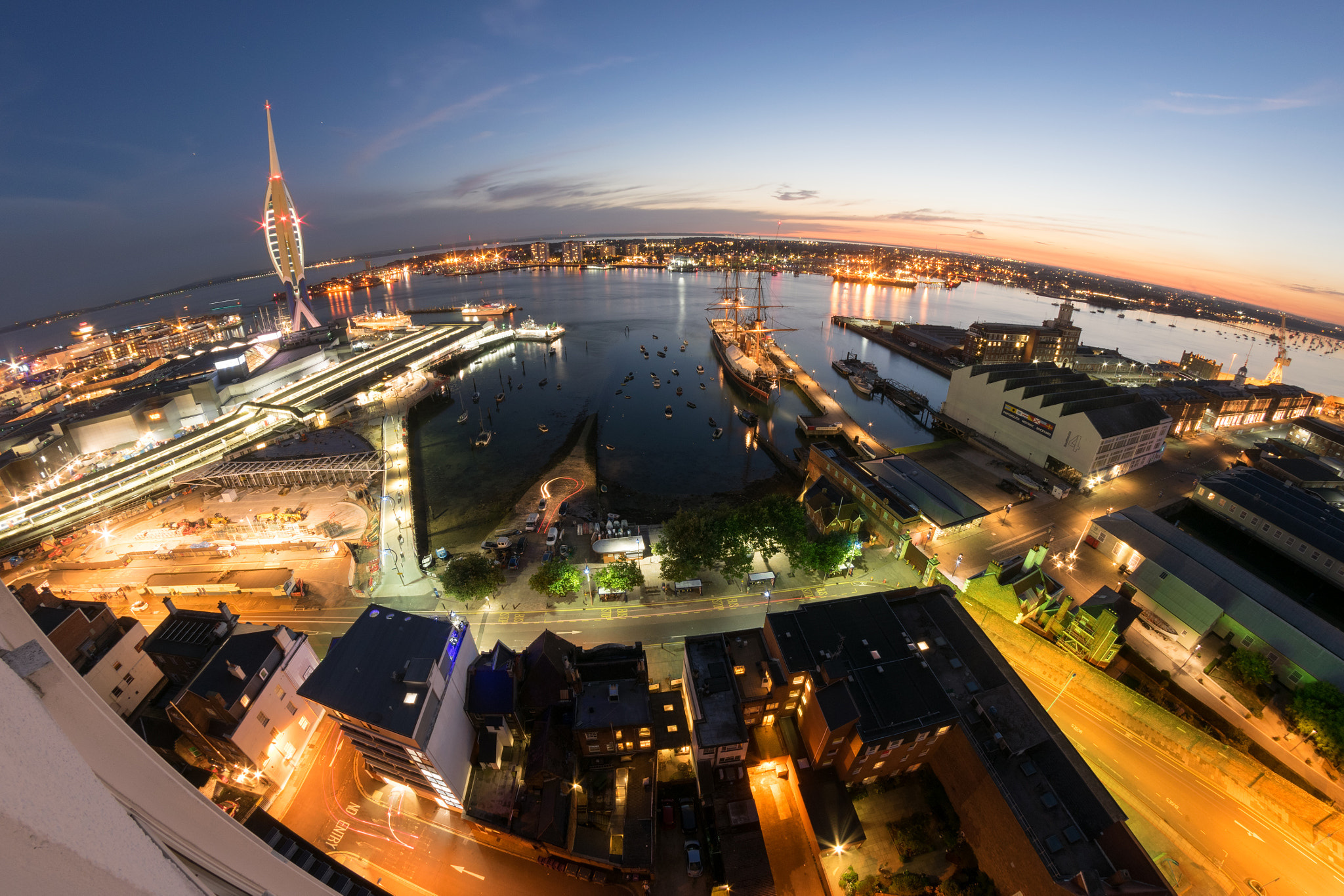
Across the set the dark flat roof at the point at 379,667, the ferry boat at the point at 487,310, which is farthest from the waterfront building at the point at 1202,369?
the ferry boat at the point at 487,310

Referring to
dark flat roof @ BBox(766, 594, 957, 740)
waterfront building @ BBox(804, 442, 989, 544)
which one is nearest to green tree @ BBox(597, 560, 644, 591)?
dark flat roof @ BBox(766, 594, 957, 740)

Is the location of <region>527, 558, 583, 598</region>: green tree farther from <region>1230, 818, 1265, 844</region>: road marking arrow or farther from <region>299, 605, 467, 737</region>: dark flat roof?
<region>1230, 818, 1265, 844</region>: road marking arrow

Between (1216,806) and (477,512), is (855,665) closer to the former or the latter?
(1216,806)

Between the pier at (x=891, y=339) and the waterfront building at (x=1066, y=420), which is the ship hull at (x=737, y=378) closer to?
the waterfront building at (x=1066, y=420)

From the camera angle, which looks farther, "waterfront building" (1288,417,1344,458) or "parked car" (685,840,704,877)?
"waterfront building" (1288,417,1344,458)

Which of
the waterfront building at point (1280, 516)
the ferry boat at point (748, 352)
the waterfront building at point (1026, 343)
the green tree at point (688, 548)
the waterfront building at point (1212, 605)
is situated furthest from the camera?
the waterfront building at point (1026, 343)

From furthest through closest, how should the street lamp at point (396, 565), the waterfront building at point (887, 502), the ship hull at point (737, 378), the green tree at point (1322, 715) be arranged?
the ship hull at point (737, 378), the waterfront building at point (887, 502), the street lamp at point (396, 565), the green tree at point (1322, 715)
